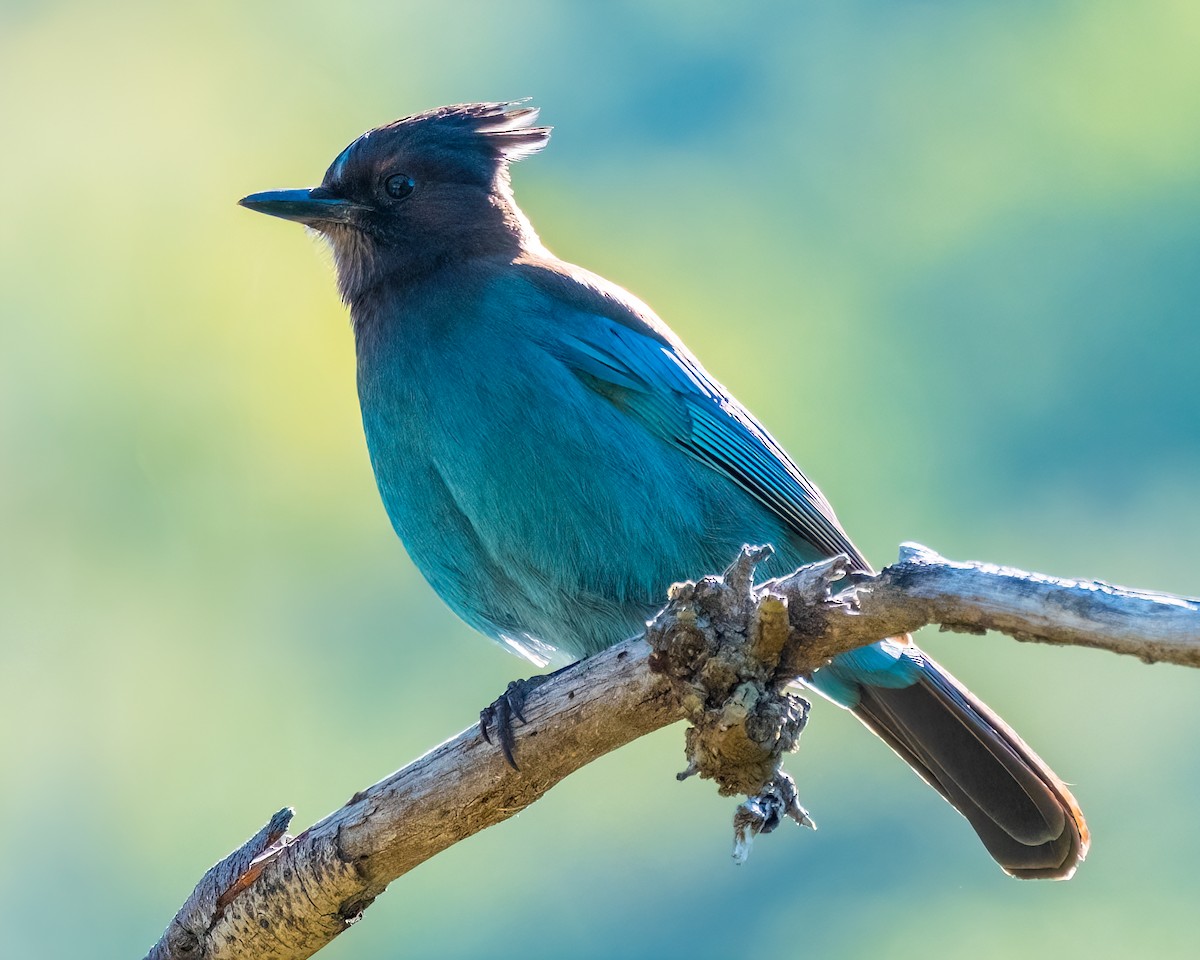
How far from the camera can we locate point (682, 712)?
388 cm

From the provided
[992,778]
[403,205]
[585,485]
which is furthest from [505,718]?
[403,205]

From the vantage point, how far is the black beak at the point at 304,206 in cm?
575

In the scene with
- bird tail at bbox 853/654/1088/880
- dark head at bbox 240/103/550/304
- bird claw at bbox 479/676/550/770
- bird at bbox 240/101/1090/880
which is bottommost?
bird tail at bbox 853/654/1088/880

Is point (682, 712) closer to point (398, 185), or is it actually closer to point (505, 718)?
point (505, 718)

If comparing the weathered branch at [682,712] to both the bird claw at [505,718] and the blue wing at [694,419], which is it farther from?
the blue wing at [694,419]

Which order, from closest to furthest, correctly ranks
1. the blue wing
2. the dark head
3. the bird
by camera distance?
the bird, the blue wing, the dark head

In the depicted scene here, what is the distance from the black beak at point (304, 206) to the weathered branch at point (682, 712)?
2212mm

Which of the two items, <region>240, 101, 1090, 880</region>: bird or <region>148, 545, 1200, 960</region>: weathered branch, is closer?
<region>148, 545, 1200, 960</region>: weathered branch

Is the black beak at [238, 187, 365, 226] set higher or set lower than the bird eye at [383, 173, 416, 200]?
higher

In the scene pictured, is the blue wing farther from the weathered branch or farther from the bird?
the weathered branch

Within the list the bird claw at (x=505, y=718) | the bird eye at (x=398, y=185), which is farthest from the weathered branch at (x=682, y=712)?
the bird eye at (x=398, y=185)

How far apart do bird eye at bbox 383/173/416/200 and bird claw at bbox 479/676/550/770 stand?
7.11 ft

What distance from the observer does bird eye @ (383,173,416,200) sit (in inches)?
228

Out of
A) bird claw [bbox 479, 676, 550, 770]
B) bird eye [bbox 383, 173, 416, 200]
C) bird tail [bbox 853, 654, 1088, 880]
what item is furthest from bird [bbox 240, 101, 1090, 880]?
bird claw [bbox 479, 676, 550, 770]
